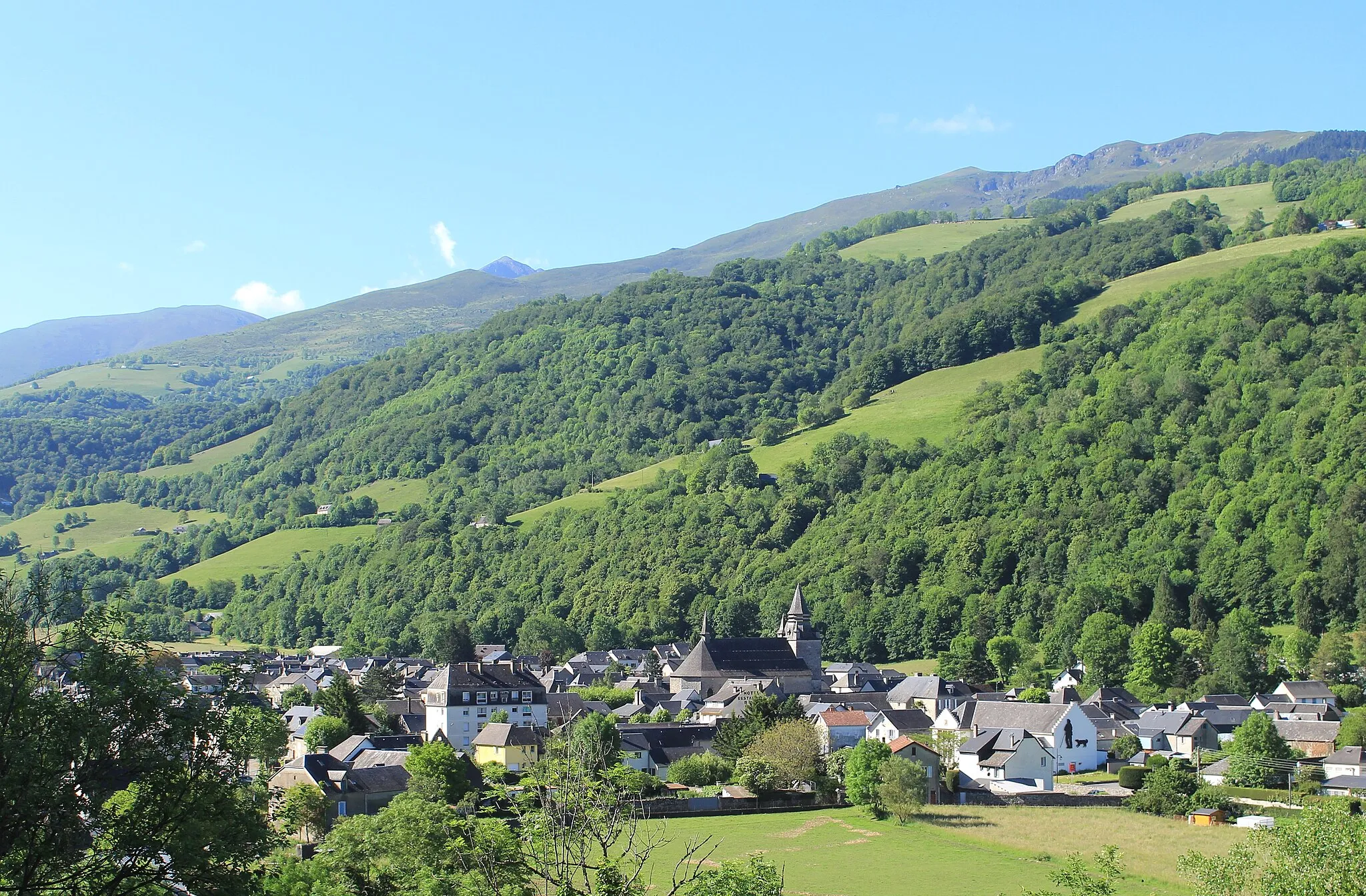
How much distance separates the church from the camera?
9156 cm

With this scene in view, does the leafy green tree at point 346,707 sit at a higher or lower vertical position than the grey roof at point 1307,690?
Result: higher

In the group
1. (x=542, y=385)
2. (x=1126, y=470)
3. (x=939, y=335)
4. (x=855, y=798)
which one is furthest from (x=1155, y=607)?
(x=542, y=385)

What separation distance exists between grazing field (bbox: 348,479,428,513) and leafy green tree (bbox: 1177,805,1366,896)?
492 feet

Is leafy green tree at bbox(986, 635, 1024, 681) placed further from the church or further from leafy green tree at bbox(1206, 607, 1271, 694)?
leafy green tree at bbox(1206, 607, 1271, 694)

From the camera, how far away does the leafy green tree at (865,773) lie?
174 ft

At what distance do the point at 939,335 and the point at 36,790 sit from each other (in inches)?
5943

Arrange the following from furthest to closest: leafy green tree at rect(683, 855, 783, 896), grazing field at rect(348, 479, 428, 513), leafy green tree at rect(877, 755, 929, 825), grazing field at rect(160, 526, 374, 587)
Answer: grazing field at rect(348, 479, 428, 513) < grazing field at rect(160, 526, 374, 587) < leafy green tree at rect(877, 755, 929, 825) < leafy green tree at rect(683, 855, 783, 896)

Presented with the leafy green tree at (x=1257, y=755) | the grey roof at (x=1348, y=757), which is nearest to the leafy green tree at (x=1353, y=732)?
the grey roof at (x=1348, y=757)

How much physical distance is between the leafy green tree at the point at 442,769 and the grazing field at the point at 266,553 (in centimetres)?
10698

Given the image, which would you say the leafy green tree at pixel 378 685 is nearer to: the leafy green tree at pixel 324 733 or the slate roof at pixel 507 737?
the leafy green tree at pixel 324 733

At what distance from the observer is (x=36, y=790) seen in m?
13.3

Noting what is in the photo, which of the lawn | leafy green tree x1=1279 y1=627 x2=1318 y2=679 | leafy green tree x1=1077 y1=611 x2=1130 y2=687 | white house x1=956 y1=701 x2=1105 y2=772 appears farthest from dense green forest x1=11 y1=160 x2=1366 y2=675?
the lawn

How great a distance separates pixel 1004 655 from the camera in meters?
95.1

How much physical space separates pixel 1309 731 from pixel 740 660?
37267 mm
